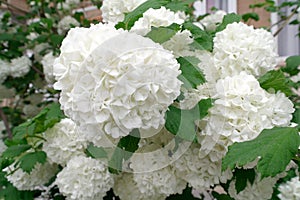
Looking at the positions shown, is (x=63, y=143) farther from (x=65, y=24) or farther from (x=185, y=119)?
(x=65, y=24)

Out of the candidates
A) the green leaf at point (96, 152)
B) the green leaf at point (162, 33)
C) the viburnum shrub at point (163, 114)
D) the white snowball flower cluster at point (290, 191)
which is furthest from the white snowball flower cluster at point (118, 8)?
the white snowball flower cluster at point (290, 191)

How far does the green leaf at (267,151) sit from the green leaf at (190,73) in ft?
0.61

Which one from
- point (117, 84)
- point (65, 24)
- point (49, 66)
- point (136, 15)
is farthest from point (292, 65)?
point (65, 24)

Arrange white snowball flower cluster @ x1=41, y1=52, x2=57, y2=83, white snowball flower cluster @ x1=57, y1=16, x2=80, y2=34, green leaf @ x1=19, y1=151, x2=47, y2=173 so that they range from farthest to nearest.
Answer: white snowball flower cluster @ x1=57, y1=16, x2=80, y2=34, white snowball flower cluster @ x1=41, y1=52, x2=57, y2=83, green leaf @ x1=19, y1=151, x2=47, y2=173

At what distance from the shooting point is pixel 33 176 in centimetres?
171

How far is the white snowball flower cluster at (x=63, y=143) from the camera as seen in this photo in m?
1.50

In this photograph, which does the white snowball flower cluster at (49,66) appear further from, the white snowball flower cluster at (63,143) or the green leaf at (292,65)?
the green leaf at (292,65)

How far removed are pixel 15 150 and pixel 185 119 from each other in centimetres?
87

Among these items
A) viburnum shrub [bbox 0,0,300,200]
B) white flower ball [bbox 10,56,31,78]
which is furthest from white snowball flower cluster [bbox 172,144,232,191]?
white flower ball [bbox 10,56,31,78]

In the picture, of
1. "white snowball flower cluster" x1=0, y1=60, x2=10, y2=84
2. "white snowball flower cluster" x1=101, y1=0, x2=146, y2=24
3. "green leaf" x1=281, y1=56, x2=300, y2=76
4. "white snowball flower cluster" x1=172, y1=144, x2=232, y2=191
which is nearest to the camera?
"white snowball flower cluster" x1=172, y1=144, x2=232, y2=191

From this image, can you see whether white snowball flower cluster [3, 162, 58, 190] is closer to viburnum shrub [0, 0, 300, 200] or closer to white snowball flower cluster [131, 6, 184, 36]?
viburnum shrub [0, 0, 300, 200]

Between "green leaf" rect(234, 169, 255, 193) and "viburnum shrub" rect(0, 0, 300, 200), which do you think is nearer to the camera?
"viburnum shrub" rect(0, 0, 300, 200)

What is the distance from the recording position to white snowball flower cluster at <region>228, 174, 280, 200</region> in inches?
52.6

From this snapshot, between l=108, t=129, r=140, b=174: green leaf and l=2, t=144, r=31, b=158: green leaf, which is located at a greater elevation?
l=108, t=129, r=140, b=174: green leaf
